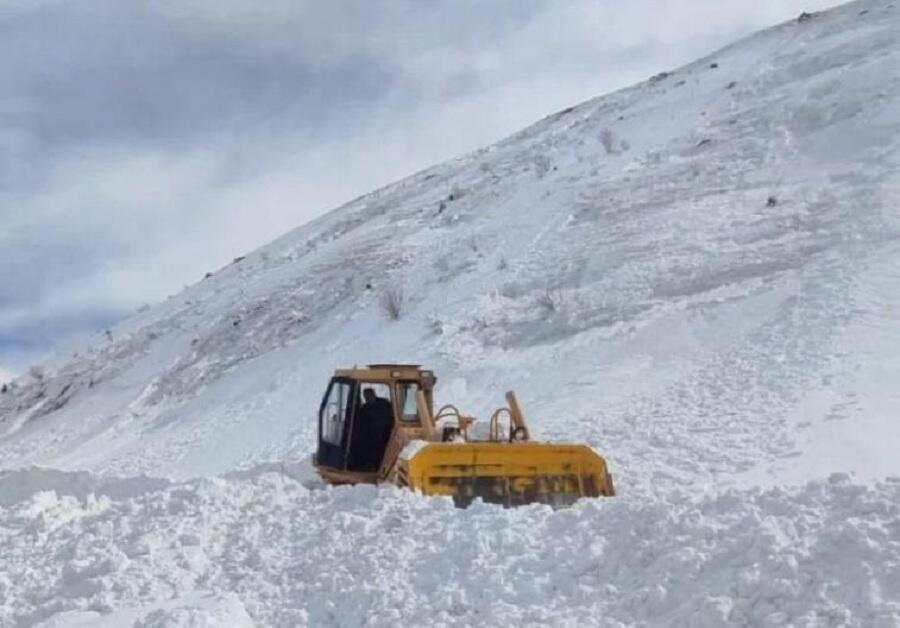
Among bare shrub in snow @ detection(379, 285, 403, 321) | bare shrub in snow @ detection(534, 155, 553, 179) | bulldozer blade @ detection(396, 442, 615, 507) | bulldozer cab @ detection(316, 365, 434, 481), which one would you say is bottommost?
bulldozer blade @ detection(396, 442, 615, 507)

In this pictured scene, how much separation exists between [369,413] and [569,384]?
412 cm

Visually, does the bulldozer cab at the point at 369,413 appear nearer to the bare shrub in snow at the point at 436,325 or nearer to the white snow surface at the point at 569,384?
the white snow surface at the point at 569,384

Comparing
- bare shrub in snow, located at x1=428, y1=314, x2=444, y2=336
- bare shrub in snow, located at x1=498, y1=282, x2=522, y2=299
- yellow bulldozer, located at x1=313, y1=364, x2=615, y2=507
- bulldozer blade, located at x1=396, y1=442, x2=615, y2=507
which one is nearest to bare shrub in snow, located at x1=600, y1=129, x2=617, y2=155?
bare shrub in snow, located at x1=498, y1=282, x2=522, y2=299

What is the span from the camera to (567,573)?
23.8ft

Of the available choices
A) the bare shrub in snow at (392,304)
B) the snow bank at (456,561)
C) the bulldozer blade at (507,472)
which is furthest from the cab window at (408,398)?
the bare shrub in snow at (392,304)

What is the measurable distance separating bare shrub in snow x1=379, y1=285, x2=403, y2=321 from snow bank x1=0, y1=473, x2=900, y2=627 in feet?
36.6

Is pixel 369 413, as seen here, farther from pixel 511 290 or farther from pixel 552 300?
pixel 511 290

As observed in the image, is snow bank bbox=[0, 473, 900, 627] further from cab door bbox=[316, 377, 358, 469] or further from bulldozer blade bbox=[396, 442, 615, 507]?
cab door bbox=[316, 377, 358, 469]

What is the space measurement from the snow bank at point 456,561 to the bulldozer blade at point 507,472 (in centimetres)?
107

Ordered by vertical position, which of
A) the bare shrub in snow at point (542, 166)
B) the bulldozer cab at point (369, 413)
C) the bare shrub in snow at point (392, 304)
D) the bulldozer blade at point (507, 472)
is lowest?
the bulldozer blade at point (507, 472)

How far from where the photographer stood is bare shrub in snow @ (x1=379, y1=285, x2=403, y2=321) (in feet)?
70.0

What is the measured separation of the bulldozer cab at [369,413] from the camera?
12.8m

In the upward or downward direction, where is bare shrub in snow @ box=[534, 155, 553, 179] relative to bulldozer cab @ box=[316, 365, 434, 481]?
upward

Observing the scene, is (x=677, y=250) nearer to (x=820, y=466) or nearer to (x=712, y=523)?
(x=820, y=466)
